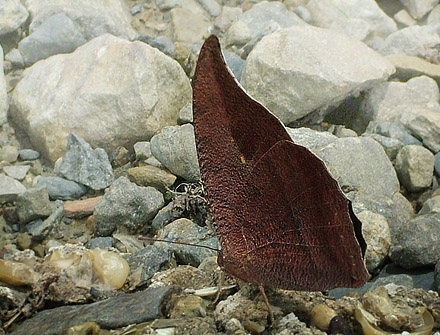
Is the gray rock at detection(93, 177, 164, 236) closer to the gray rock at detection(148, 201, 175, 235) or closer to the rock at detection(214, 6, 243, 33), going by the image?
the gray rock at detection(148, 201, 175, 235)

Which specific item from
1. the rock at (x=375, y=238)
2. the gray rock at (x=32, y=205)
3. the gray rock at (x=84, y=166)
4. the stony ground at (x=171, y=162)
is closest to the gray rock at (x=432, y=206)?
the stony ground at (x=171, y=162)

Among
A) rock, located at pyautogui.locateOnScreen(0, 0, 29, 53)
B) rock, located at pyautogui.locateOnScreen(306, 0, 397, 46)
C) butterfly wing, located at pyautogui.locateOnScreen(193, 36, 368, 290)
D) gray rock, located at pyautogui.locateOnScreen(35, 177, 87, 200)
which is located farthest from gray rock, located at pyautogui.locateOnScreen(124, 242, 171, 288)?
rock, located at pyautogui.locateOnScreen(306, 0, 397, 46)

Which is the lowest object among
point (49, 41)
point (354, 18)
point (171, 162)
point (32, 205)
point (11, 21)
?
point (32, 205)

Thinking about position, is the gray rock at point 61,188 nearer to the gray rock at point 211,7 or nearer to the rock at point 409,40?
the gray rock at point 211,7

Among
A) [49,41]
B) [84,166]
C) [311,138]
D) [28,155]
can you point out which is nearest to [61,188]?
[84,166]

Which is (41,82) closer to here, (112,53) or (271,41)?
(112,53)

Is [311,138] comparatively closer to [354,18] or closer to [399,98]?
[399,98]

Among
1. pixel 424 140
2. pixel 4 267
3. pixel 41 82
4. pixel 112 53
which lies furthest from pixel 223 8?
pixel 4 267
